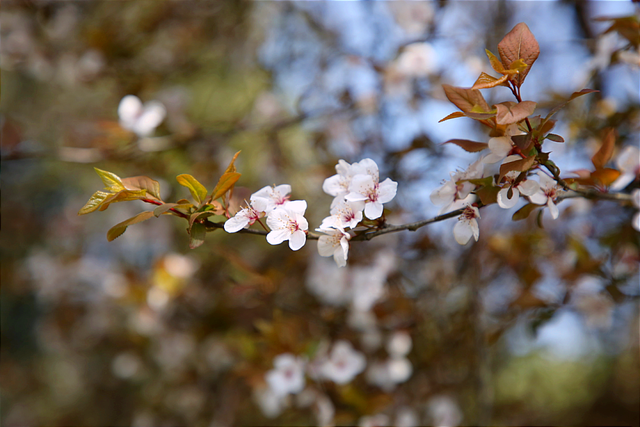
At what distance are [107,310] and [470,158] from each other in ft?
7.14

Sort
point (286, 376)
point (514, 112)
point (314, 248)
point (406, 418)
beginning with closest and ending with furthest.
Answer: point (514, 112) → point (286, 376) → point (406, 418) → point (314, 248)

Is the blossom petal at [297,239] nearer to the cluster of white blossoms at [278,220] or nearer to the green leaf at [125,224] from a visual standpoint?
the cluster of white blossoms at [278,220]

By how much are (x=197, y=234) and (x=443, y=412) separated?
1343 mm

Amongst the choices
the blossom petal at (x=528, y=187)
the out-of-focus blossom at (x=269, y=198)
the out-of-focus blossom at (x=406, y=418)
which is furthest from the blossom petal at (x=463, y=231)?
the out-of-focus blossom at (x=406, y=418)

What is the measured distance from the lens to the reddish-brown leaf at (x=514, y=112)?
57 cm

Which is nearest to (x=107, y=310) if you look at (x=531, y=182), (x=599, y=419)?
(x=531, y=182)

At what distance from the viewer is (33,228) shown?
8.46 ft

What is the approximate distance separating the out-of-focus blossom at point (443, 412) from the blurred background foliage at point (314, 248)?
0.4 inches

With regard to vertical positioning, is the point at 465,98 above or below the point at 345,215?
above

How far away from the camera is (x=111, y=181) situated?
2.27ft

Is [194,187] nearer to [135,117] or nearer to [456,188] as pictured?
[456,188]

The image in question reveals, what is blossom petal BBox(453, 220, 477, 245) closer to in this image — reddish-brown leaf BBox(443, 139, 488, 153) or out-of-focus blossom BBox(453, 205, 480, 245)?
out-of-focus blossom BBox(453, 205, 480, 245)

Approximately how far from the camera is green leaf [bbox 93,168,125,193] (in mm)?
687

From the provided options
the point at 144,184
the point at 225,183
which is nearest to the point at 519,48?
the point at 225,183
